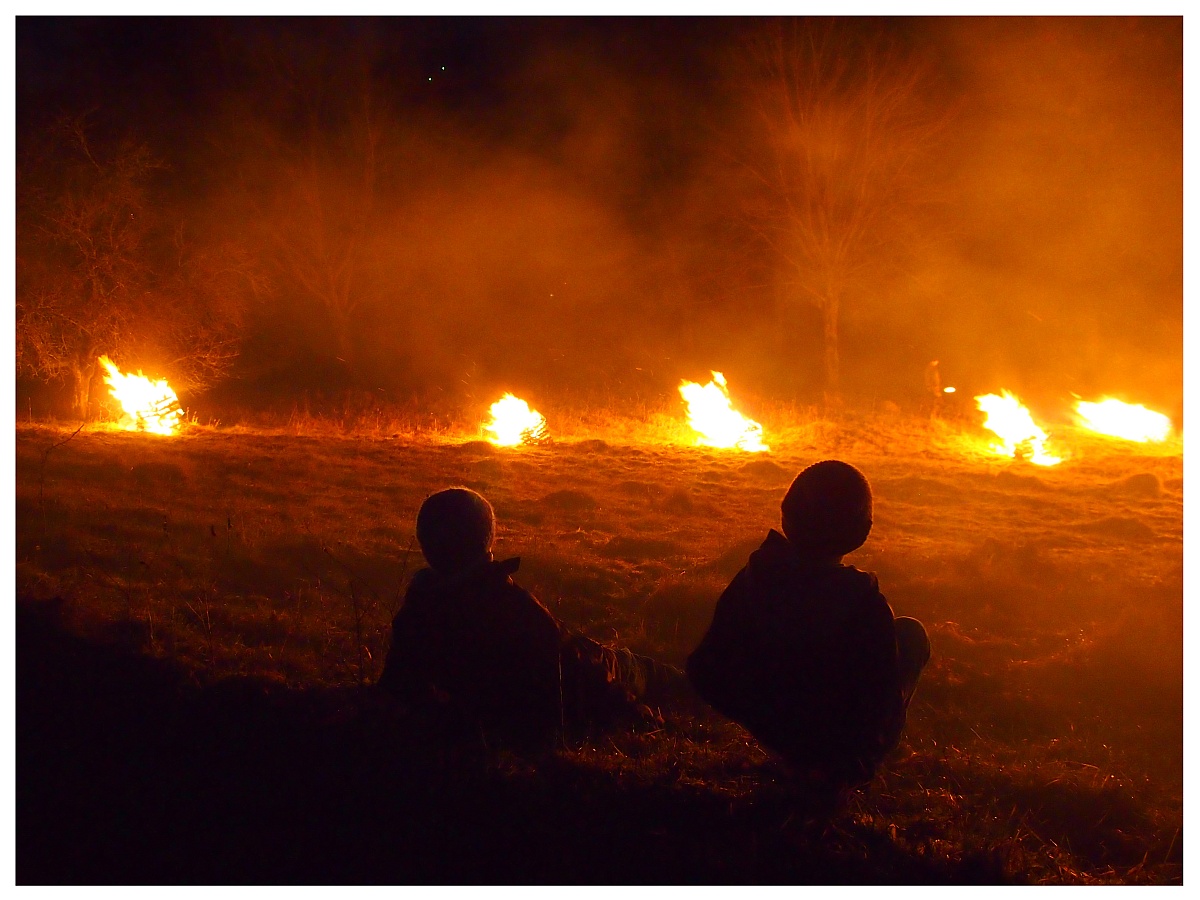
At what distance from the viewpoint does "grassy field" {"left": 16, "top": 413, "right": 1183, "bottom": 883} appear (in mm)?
2586

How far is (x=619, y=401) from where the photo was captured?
46.4ft

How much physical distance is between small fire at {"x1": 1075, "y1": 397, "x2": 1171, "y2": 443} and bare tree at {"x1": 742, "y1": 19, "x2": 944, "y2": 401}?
12.6 ft

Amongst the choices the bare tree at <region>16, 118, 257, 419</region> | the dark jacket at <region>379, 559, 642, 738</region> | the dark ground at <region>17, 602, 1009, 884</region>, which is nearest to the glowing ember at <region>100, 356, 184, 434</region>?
the bare tree at <region>16, 118, 257, 419</region>

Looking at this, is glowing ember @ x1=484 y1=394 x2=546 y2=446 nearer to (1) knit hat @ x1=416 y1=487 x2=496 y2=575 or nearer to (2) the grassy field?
(2) the grassy field

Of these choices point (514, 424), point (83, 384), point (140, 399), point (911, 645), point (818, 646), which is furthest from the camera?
point (83, 384)

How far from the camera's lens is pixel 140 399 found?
11.9m

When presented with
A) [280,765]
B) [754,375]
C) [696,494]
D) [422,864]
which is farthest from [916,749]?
[754,375]

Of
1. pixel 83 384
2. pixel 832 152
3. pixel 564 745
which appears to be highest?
pixel 832 152

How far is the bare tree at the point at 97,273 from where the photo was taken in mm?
11344

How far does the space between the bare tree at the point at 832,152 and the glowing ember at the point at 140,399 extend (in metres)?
9.84

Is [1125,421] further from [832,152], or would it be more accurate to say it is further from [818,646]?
Answer: [818,646]

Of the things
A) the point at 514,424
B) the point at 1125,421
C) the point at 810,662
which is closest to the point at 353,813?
the point at 810,662

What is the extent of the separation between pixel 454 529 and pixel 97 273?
11.3 meters

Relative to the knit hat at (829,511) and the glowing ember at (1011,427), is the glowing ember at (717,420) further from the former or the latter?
the knit hat at (829,511)
